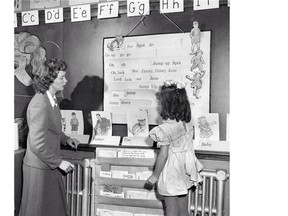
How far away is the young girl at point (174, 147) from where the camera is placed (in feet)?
3.80

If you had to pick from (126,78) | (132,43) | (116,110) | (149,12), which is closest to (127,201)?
(116,110)

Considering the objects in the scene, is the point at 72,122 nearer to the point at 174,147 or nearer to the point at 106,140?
the point at 106,140

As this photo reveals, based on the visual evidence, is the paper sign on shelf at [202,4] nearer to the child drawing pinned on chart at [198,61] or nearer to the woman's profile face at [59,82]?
the child drawing pinned on chart at [198,61]

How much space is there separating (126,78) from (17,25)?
0.45 m

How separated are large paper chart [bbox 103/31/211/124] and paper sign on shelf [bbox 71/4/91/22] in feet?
0.37

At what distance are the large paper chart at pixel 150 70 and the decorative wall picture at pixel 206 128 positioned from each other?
0.09 feet

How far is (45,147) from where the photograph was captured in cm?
122

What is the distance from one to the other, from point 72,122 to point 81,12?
0.40 metres

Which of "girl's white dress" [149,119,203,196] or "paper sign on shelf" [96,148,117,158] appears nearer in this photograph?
"girl's white dress" [149,119,203,196]

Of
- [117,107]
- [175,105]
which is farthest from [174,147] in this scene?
[117,107]

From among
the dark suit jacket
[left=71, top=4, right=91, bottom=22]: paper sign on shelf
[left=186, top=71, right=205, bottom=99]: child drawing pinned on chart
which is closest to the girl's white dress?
[left=186, top=71, right=205, bottom=99]: child drawing pinned on chart

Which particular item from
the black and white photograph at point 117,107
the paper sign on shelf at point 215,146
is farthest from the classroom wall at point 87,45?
the paper sign on shelf at point 215,146

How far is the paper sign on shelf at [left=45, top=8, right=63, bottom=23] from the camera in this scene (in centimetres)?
126

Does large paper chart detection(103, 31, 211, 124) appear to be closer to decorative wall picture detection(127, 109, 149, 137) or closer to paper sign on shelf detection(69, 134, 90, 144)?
decorative wall picture detection(127, 109, 149, 137)
